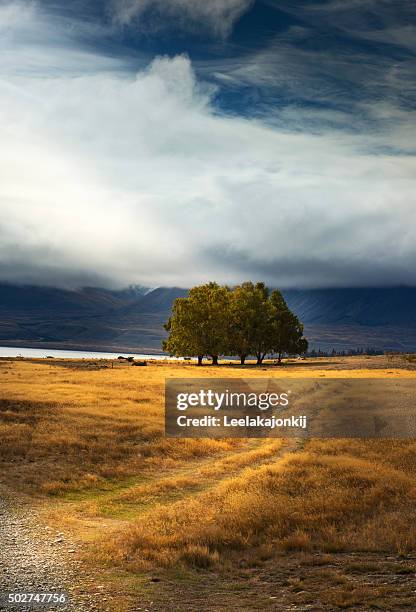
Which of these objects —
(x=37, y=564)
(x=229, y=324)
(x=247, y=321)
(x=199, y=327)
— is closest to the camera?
(x=37, y=564)

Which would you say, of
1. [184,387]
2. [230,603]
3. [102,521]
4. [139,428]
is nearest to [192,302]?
[184,387]

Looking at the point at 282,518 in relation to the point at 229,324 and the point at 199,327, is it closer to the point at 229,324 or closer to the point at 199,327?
the point at 199,327

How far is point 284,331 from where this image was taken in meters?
119

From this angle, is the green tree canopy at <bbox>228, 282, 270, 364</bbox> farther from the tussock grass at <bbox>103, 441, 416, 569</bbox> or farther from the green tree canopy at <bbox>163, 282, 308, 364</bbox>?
the tussock grass at <bbox>103, 441, 416, 569</bbox>

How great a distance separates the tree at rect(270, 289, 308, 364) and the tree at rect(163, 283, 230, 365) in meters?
13.1

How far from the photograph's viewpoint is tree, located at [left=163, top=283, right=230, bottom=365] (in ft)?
349

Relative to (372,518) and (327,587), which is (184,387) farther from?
(327,587)

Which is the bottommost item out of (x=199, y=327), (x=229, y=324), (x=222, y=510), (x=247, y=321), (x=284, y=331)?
(x=222, y=510)

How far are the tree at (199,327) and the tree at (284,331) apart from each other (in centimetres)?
1313

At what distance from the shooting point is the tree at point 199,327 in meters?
106

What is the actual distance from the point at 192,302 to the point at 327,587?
3774 inches

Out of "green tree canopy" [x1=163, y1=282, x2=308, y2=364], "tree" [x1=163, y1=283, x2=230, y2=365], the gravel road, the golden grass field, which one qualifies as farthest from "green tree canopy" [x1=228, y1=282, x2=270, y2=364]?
the gravel road

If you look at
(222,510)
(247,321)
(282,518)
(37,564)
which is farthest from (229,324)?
(37,564)

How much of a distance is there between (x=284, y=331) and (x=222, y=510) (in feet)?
332
